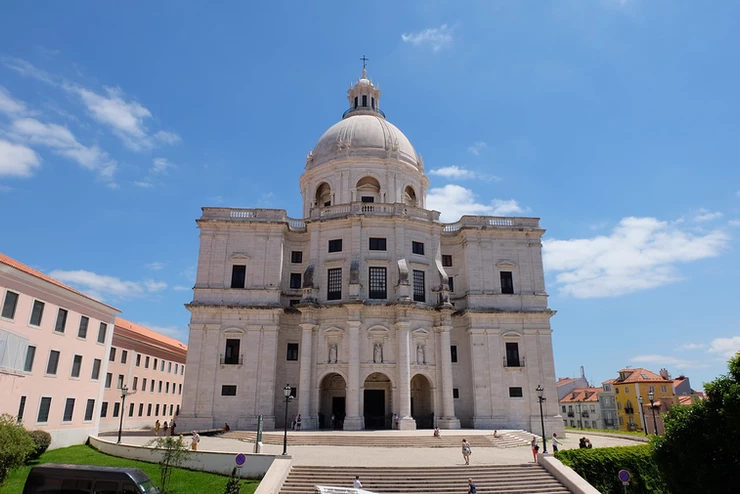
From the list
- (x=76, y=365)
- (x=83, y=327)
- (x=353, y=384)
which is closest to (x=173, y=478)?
(x=76, y=365)

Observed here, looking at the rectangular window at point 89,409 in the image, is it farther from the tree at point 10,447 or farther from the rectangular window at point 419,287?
the rectangular window at point 419,287

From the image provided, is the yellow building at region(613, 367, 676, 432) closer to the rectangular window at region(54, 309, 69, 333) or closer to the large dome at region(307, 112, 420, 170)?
the large dome at region(307, 112, 420, 170)

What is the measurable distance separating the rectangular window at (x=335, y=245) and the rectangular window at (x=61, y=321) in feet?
65.7

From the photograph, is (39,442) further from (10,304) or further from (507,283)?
(507,283)

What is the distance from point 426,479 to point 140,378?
39.5 meters

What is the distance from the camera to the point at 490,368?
42188 mm

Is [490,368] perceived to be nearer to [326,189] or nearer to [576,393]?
[326,189]

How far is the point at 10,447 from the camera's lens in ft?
62.8

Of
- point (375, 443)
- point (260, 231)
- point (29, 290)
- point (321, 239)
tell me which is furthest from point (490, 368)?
point (29, 290)

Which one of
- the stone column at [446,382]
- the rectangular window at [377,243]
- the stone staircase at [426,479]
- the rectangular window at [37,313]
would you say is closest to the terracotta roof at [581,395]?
the stone column at [446,382]

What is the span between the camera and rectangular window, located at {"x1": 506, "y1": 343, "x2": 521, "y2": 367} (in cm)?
4269

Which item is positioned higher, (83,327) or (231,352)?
(83,327)

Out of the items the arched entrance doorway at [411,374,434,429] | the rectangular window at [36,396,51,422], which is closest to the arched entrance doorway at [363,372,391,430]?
the arched entrance doorway at [411,374,434,429]

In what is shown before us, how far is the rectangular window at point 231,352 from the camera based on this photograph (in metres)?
41.1
